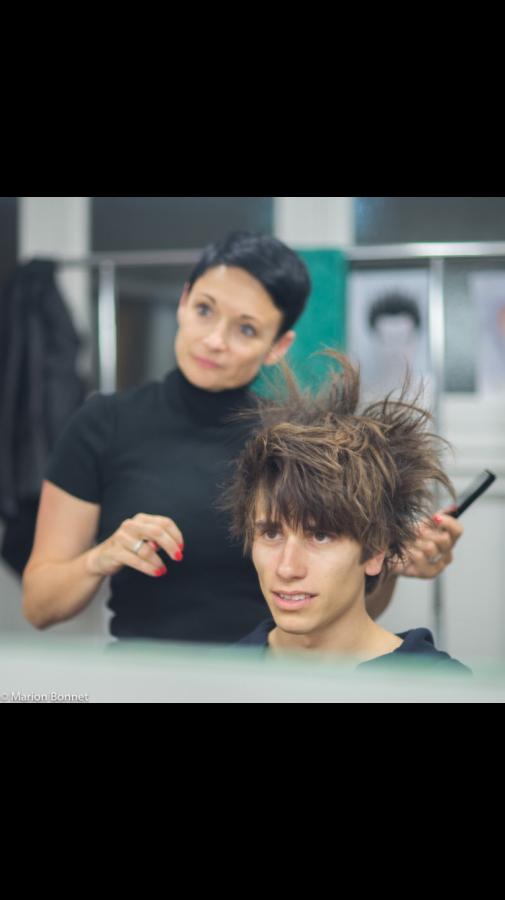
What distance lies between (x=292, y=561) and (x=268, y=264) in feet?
1.22

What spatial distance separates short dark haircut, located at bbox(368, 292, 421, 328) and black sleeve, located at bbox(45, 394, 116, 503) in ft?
1.27

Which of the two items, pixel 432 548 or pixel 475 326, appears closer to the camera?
pixel 432 548

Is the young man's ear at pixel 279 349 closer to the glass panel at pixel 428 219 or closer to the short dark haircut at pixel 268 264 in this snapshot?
the short dark haircut at pixel 268 264

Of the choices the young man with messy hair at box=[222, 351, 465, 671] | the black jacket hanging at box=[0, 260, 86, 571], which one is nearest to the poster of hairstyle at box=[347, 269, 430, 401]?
the young man with messy hair at box=[222, 351, 465, 671]

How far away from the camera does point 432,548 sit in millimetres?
1041

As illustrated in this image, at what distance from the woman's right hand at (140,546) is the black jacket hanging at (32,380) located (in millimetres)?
460

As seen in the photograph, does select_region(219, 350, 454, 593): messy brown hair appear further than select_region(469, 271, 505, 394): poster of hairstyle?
No

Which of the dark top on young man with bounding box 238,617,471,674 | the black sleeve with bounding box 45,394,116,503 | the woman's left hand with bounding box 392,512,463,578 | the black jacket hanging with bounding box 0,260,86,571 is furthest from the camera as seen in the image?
the black jacket hanging with bounding box 0,260,86,571

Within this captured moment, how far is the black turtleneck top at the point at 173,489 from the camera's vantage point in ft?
3.53

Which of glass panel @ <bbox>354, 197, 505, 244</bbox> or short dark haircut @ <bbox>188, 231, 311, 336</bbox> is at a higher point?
glass panel @ <bbox>354, 197, 505, 244</bbox>

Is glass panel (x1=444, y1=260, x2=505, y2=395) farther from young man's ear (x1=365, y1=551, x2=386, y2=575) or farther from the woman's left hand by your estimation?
young man's ear (x1=365, y1=551, x2=386, y2=575)

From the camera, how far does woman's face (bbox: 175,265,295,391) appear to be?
3.53ft

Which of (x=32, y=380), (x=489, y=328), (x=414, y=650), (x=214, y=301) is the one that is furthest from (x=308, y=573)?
(x=32, y=380)

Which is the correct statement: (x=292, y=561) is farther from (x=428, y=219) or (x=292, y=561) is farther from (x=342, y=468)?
(x=428, y=219)
